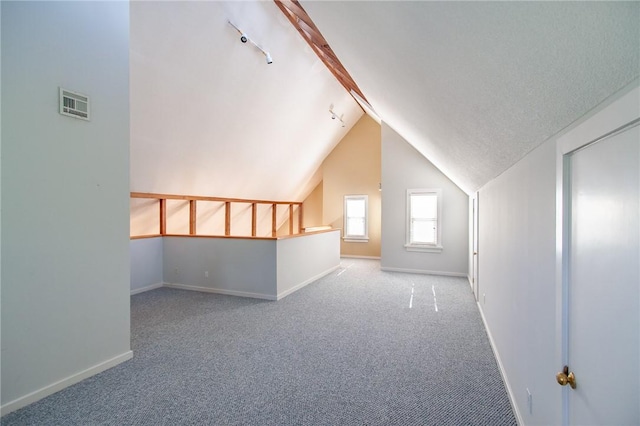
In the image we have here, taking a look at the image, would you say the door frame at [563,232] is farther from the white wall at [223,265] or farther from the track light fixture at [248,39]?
the track light fixture at [248,39]

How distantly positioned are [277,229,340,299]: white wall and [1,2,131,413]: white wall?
89.2 inches

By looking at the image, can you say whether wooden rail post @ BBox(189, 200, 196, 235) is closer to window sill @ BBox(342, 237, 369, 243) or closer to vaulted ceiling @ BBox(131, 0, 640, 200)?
vaulted ceiling @ BBox(131, 0, 640, 200)

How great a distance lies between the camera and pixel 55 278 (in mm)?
2178

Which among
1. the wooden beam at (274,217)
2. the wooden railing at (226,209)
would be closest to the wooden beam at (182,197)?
the wooden railing at (226,209)

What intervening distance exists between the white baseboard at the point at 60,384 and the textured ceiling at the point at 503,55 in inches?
122

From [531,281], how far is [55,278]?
313cm

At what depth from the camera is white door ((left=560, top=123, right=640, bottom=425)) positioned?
27.9 inches

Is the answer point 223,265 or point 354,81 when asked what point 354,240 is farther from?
point 354,81

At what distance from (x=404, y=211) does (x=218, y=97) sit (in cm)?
428

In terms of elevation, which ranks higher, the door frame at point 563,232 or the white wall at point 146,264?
the door frame at point 563,232

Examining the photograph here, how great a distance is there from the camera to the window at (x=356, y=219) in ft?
27.1

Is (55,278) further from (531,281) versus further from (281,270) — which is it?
(531,281)

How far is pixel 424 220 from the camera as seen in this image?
6.35 metres

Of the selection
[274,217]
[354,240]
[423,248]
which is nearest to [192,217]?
[274,217]
